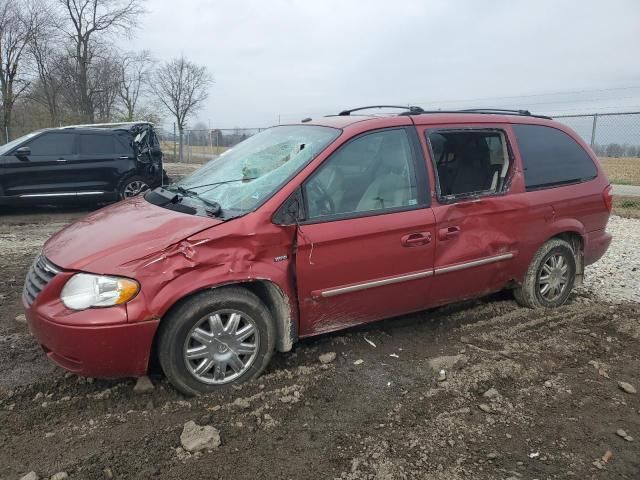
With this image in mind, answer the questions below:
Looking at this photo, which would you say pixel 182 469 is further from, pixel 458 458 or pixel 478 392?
pixel 478 392

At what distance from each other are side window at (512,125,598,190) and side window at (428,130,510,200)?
9.1 inches

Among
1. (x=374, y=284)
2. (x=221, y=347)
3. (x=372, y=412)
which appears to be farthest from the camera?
(x=374, y=284)

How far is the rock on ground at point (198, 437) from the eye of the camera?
8.59ft

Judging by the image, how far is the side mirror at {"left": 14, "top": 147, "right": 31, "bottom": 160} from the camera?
31.2ft

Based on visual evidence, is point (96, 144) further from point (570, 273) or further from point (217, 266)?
point (570, 273)

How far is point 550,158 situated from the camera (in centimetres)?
450

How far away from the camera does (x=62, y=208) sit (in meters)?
10.7

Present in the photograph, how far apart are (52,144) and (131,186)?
1638 millimetres

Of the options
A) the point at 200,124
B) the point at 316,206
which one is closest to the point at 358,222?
the point at 316,206

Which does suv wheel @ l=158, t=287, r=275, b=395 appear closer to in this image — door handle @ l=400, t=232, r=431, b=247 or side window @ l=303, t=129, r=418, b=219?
side window @ l=303, t=129, r=418, b=219

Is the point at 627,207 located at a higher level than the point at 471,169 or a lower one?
lower

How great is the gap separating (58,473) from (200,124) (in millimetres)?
34894

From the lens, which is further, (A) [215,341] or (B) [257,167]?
(B) [257,167]

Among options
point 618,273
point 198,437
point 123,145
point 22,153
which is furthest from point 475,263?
point 22,153
